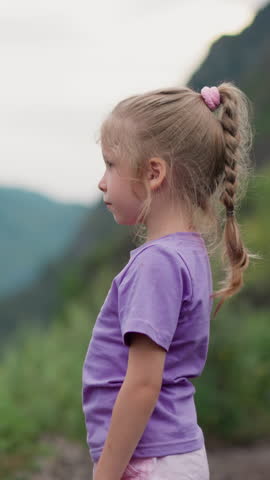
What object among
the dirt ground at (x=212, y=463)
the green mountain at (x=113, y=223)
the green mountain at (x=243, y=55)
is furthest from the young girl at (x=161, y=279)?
the green mountain at (x=243, y=55)

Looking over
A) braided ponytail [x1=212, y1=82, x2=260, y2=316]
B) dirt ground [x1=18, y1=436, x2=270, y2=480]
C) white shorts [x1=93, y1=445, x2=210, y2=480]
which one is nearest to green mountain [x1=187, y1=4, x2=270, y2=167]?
dirt ground [x1=18, y1=436, x2=270, y2=480]

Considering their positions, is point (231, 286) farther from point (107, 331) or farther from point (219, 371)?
point (219, 371)

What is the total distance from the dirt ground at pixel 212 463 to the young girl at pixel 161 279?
2.79 metres

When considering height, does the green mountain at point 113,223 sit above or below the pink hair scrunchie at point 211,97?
below

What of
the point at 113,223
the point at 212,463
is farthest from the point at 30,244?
the point at 212,463

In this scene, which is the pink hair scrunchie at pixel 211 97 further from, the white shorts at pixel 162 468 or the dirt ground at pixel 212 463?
the dirt ground at pixel 212 463

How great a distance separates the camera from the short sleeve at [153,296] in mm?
1719

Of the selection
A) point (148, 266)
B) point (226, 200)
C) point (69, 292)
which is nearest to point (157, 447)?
point (148, 266)

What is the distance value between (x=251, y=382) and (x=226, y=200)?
3752 millimetres

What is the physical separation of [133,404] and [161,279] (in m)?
0.26

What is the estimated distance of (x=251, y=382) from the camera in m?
5.52

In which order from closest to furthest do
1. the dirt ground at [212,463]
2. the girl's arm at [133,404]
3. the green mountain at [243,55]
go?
the girl's arm at [133,404]
the dirt ground at [212,463]
the green mountain at [243,55]

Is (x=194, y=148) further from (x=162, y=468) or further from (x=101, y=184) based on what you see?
(x=162, y=468)

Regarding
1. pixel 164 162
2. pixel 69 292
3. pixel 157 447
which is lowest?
pixel 69 292
